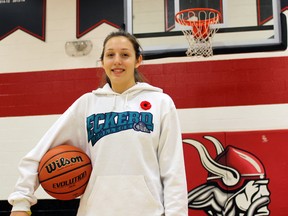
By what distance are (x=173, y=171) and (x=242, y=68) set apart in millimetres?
2814

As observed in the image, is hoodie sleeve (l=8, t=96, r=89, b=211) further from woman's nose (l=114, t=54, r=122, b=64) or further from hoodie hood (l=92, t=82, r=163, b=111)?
woman's nose (l=114, t=54, r=122, b=64)

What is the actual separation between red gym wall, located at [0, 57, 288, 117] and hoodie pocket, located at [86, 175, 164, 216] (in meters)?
2.63

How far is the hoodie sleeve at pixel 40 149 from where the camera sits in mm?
1719


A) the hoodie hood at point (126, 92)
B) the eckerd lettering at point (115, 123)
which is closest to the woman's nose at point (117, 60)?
the hoodie hood at point (126, 92)

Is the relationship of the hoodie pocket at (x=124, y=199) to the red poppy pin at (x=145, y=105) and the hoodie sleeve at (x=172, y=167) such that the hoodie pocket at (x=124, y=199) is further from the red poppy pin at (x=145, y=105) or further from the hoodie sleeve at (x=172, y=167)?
the red poppy pin at (x=145, y=105)

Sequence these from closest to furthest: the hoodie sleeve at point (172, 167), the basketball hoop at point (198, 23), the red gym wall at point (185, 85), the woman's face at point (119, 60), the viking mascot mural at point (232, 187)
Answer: the hoodie sleeve at point (172, 167) < the woman's face at point (119, 60) < the basketball hoop at point (198, 23) < the viking mascot mural at point (232, 187) < the red gym wall at point (185, 85)

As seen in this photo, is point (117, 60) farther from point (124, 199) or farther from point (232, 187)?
point (232, 187)

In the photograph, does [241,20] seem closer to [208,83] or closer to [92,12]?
[208,83]

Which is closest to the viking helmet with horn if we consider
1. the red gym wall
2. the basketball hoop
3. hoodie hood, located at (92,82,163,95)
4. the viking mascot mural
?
the viking mascot mural

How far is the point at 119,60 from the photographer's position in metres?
1.92

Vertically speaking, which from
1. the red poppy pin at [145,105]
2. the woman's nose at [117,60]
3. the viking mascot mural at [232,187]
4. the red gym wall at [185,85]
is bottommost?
the viking mascot mural at [232,187]

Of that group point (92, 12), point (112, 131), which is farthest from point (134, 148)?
point (92, 12)

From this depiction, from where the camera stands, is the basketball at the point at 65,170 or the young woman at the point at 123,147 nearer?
the young woman at the point at 123,147

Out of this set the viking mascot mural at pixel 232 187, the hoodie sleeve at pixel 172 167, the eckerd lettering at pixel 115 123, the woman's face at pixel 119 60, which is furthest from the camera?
the viking mascot mural at pixel 232 187
